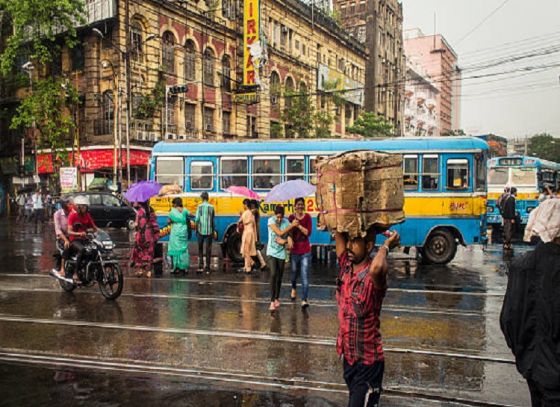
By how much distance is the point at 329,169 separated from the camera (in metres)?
Result: 4.04

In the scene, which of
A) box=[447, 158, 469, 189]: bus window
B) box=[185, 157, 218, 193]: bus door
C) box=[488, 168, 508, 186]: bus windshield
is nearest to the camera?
box=[447, 158, 469, 189]: bus window

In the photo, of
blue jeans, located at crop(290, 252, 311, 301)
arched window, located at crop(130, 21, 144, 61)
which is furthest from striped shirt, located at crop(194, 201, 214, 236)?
arched window, located at crop(130, 21, 144, 61)

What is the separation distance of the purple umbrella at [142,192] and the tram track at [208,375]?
18.8ft

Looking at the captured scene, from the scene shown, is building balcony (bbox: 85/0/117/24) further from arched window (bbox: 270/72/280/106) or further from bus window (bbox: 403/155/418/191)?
bus window (bbox: 403/155/418/191)

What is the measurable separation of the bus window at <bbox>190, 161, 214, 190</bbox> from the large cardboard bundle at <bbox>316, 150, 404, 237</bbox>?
10870 millimetres

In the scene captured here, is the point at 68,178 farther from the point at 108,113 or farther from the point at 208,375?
the point at 208,375

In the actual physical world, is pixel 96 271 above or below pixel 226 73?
below

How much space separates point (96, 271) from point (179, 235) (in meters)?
2.71

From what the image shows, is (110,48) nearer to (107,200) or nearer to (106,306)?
(107,200)

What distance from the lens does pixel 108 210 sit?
23.8 meters

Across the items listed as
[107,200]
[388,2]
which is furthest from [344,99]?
[107,200]

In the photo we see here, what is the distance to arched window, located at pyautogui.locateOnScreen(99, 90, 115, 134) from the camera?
98.4 feet

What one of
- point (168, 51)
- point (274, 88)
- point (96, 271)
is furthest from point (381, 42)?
point (96, 271)

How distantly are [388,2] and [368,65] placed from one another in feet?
41.8
